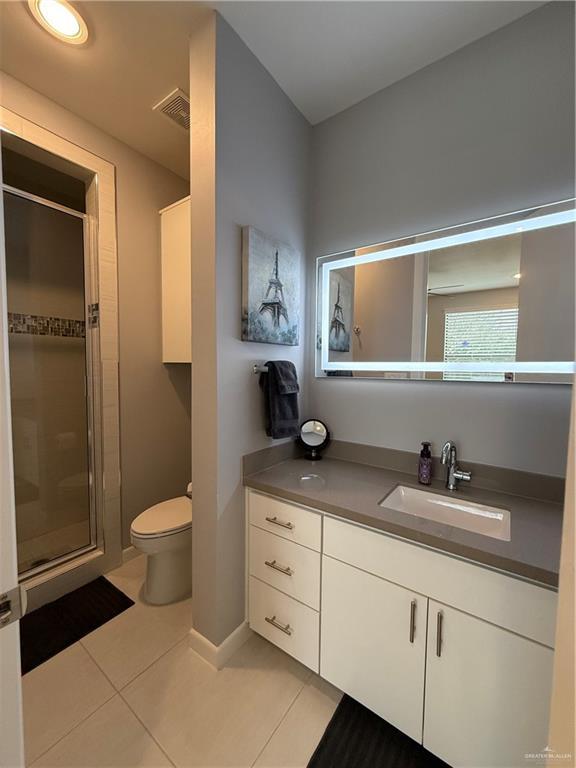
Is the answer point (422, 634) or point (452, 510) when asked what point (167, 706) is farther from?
point (452, 510)

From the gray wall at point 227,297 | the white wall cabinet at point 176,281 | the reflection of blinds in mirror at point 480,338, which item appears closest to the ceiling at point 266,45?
the gray wall at point 227,297

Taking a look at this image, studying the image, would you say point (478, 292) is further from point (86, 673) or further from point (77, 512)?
point (77, 512)

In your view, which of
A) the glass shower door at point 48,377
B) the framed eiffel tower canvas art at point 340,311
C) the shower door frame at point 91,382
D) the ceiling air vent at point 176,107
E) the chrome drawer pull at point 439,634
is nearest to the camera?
the chrome drawer pull at point 439,634

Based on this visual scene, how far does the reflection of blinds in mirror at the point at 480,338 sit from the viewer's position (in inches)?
50.6

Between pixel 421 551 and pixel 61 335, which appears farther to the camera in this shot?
pixel 61 335

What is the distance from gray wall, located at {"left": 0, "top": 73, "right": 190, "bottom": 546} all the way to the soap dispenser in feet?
5.77

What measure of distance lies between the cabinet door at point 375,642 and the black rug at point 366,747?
12 centimetres

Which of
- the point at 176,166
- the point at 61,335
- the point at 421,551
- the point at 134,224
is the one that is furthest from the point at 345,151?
the point at 61,335

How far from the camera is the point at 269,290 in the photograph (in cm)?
149

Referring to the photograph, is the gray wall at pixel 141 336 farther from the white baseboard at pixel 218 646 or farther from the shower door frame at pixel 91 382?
the white baseboard at pixel 218 646

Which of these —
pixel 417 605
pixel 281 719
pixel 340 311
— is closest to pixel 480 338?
pixel 340 311

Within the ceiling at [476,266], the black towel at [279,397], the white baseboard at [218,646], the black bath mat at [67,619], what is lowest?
the black bath mat at [67,619]

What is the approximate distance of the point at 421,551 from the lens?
0.99 meters

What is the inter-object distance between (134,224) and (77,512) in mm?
1984
